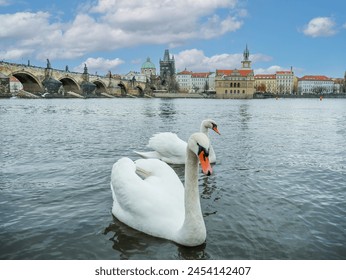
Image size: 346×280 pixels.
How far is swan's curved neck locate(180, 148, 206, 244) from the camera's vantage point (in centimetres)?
413

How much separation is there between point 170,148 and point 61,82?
286 ft

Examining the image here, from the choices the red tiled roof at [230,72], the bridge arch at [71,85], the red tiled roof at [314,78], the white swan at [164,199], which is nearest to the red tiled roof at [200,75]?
the red tiled roof at [230,72]

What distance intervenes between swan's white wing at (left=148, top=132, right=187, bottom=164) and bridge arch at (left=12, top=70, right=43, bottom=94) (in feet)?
241

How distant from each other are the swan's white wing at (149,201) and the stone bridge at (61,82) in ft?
236

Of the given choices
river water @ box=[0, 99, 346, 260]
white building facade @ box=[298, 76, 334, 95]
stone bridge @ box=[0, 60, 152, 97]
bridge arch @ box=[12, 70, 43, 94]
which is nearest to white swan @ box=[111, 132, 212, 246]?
river water @ box=[0, 99, 346, 260]

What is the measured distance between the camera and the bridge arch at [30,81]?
76331 millimetres

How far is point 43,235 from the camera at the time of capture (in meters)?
4.63

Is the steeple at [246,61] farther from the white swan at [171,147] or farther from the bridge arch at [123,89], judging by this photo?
the white swan at [171,147]

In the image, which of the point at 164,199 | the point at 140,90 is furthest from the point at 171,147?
the point at 140,90

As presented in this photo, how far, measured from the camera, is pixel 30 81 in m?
82.8

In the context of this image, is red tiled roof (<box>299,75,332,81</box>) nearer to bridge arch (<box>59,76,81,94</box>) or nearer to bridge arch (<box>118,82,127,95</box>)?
bridge arch (<box>118,82,127,95</box>)

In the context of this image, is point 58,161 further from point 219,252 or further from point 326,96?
point 326,96

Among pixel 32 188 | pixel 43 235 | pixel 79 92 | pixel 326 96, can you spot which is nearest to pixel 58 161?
pixel 32 188

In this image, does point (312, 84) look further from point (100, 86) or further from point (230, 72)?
point (100, 86)
